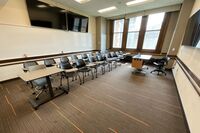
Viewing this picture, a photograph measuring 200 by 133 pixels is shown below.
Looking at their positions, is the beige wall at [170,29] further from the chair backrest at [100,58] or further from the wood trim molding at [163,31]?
the chair backrest at [100,58]

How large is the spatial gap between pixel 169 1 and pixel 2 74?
8.20 m

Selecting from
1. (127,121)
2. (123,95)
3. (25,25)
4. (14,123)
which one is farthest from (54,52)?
(127,121)

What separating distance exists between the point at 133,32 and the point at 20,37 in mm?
6783

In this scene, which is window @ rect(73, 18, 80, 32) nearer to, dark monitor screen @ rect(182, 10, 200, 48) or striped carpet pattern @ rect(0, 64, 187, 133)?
striped carpet pattern @ rect(0, 64, 187, 133)

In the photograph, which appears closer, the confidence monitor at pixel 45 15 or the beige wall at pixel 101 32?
the confidence monitor at pixel 45 15

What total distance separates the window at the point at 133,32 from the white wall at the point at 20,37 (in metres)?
4.95

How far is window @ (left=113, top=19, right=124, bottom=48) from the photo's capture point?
7.35 meters

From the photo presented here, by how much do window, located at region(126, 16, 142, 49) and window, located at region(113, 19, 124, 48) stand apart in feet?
2.26

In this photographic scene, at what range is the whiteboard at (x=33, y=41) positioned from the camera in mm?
3424

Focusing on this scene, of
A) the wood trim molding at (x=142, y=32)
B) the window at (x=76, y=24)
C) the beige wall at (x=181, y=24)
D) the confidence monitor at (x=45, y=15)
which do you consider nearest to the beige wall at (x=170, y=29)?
the beige wall at (x=181, y=24)

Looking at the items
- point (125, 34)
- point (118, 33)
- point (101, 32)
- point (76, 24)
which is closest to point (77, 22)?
point (76, 24)

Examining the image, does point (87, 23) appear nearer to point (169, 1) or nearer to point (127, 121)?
point (169, 1)

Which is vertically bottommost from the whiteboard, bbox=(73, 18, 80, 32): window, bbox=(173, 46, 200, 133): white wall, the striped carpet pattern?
the striped carpet pattern

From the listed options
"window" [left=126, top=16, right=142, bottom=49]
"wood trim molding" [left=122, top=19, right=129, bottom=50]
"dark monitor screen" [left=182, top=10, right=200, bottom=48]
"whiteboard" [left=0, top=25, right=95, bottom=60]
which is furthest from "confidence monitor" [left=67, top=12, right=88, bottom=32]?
"dark monitor screen" [left=182, top=10, right=200, bottom=48]
